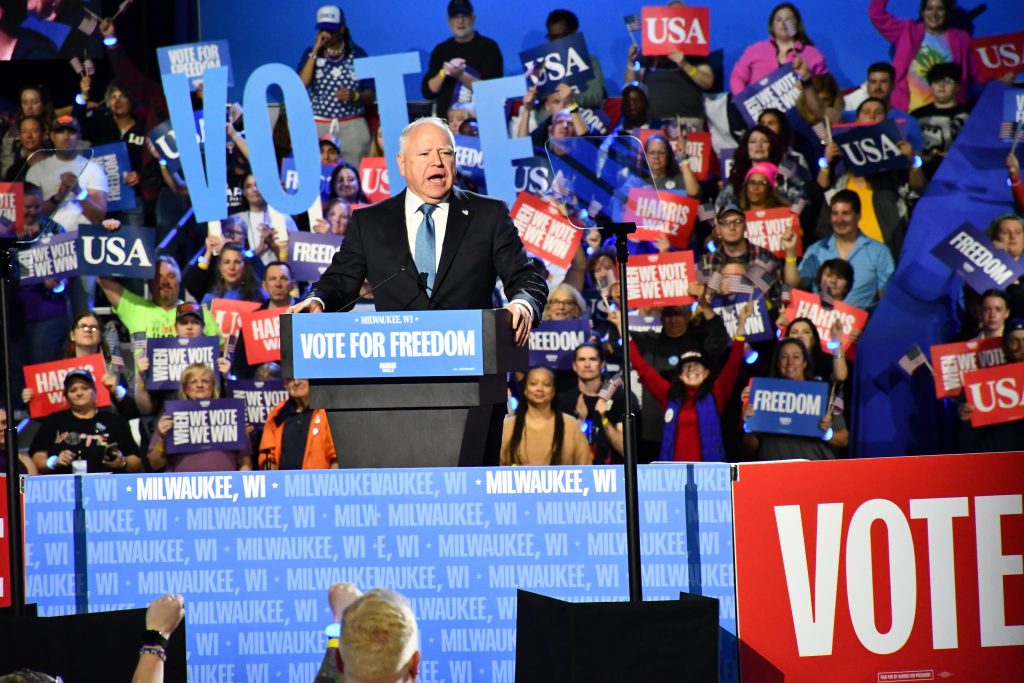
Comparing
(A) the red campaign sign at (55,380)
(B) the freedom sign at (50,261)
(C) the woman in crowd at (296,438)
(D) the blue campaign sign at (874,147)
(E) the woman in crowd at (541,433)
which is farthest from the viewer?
(D) the blue campaign sign at (874,147)

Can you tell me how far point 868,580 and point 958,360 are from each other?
3.71 meters

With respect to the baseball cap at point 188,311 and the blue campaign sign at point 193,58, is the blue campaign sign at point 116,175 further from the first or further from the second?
the baseball cap at point 188,311

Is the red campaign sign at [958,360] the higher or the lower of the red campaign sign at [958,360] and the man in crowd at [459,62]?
the lower

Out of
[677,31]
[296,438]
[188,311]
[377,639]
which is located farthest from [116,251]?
[377,639]

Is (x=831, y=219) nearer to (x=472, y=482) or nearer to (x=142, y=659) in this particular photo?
(x=472, y=482)

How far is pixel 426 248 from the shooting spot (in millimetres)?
3176

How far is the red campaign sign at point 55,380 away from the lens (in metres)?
6.18

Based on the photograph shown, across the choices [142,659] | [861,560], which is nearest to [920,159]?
[861,560]

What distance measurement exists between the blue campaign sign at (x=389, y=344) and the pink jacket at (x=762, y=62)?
16.3 feet

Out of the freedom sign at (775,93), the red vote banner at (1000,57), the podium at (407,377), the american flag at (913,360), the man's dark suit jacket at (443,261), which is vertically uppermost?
the red vote banner at (1000,57)

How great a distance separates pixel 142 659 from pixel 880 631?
1732 mm

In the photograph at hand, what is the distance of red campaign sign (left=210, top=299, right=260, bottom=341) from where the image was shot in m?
6.72

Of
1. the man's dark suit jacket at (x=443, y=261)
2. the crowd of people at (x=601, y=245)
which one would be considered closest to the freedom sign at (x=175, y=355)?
the crowd of people at (x=601, y=245)

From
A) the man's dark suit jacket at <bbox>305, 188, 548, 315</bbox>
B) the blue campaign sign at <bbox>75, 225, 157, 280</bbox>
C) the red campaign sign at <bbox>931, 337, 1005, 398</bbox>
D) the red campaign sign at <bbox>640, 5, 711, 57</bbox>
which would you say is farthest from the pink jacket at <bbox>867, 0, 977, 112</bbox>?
the man's dark suit jacket at <bbox>305, 188, 548, 315</bbox>
